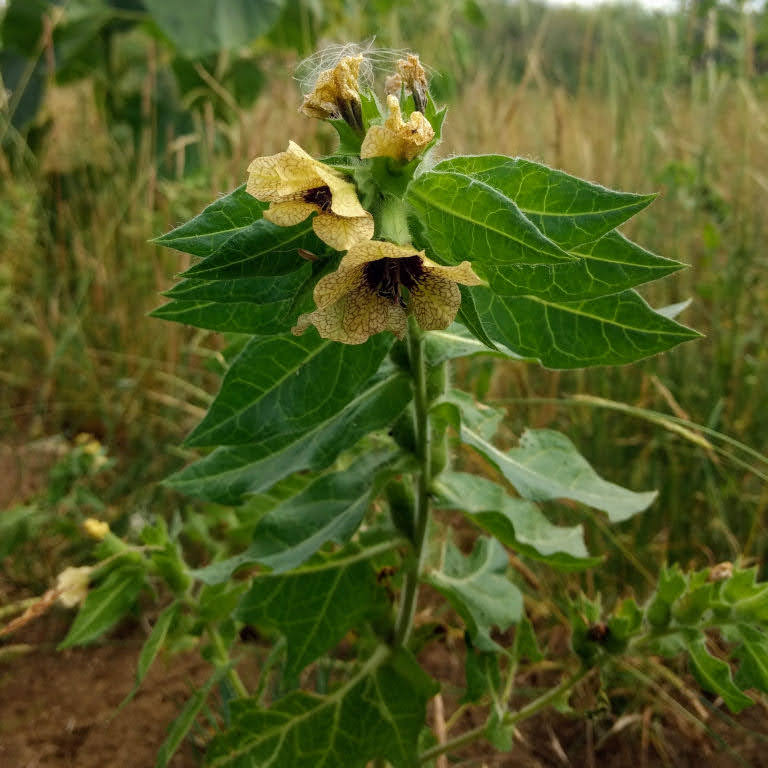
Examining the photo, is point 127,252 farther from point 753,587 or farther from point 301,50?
point 753,587

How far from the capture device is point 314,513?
1.23 meters

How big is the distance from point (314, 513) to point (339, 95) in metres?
0.64

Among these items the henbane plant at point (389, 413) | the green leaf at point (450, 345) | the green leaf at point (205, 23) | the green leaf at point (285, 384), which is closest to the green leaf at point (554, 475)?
the henbane plant at point (389, 413)

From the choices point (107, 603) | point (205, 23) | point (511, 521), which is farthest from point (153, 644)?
point (205, 23)

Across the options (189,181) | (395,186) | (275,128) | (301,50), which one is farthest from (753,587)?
(301,50)

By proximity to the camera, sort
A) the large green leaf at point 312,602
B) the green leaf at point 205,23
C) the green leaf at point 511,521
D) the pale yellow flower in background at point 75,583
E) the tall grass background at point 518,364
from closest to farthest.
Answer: the green leaf at point 511,521 < the large green leaf at point 312,602 < the pale yellow flower in background at point 75,583 < the tall grass background at point 518,364 < the green leaf at point 205,23

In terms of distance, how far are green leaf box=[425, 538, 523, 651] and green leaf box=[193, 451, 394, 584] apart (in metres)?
0.22

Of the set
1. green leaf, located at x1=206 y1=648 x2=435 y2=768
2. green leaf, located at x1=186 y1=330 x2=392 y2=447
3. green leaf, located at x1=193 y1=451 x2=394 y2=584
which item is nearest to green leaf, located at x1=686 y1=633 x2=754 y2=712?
green leaf, located at x1=206 y1=648 x2=435 y2=768

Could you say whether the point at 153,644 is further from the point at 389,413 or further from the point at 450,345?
the point at 450,345

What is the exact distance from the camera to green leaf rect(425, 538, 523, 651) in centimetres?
130

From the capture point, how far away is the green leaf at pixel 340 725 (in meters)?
1.30

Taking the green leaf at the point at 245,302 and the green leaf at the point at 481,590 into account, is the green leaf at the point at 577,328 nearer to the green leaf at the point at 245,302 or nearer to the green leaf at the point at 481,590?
the green leaf at the point at 245,302

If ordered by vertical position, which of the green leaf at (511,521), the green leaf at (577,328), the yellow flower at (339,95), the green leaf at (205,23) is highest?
the green leaf at (205,23)

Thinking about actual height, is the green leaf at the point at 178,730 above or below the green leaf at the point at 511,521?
below
